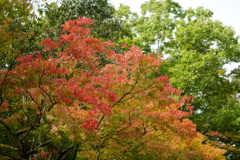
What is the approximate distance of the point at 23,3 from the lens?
255 inches

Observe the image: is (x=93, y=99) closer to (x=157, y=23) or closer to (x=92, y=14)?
(x=92, y=14)

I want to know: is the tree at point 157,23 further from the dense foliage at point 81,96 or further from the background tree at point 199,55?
the dense foliage at point 81,96

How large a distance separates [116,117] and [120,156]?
148 centimetres

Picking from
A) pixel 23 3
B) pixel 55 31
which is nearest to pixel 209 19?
pixel 55 31

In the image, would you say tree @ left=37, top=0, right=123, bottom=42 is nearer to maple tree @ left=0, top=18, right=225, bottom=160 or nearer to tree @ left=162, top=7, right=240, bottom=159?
tree @ left=162, top=7, right=240, bottom=159

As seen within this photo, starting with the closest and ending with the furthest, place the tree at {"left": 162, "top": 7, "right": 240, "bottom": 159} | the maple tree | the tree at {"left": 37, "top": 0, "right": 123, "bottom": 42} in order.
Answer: the maple tree, the tree at {"left": 37, "top": 0, "right": 123, "bottom": 42}, the tree at {"left": 162, "top": 7, "right": 240, "bottom": 159}

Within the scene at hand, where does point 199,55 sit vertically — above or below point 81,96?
above

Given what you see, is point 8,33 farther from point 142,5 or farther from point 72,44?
point 142,5

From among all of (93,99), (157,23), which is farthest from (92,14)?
(93,99)

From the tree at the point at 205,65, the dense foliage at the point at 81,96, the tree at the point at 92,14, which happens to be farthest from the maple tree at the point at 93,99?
the tree at the point at 205,65

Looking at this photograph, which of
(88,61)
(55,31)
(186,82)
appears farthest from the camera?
(186,82)

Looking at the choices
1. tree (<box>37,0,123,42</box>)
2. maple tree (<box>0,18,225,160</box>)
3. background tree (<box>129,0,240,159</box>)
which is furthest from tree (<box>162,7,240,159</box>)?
maple tree (<box>0,18,225,160</box>)

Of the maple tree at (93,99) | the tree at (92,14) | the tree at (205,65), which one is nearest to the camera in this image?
the maple tree at (93,99)

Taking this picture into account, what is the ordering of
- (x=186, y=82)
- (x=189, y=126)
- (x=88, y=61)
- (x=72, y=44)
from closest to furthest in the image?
1. (x=72, y=44)
2. (x=88, y=61)
3. (x=189, y=126)
4. (x=186, y=82)
